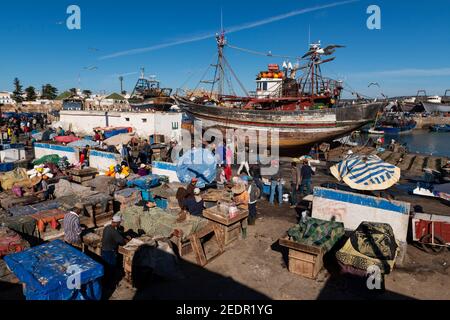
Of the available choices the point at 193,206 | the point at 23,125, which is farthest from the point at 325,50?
the point at 23,125

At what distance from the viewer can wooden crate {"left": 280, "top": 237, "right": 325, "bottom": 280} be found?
655 cm

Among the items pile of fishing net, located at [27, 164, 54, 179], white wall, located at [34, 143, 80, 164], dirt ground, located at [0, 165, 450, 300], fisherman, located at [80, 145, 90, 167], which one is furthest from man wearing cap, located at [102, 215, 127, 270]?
white wall, located at [34, 143, 80, 164]

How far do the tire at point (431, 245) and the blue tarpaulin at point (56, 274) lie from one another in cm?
816

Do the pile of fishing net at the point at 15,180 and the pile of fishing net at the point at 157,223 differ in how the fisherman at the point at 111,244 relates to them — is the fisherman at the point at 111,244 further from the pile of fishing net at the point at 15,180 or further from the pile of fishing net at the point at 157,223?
the pile of fishing net at the point at 15,180

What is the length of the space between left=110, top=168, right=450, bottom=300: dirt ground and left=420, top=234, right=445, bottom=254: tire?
5.7 inches

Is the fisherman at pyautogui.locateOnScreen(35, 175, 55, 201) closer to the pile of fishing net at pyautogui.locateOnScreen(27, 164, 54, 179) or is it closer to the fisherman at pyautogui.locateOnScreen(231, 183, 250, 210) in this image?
the pile of fishing net at pyautogui.locateOnScreen(27, 164, 54, 179)

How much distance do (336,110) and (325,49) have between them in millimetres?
8302

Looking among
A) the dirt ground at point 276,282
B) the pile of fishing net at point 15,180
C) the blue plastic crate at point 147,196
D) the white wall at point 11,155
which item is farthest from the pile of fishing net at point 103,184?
the white wall at point 11,155

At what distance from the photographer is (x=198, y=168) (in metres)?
12.3

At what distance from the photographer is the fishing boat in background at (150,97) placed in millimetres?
44562

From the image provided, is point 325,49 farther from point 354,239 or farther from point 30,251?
point 30,251

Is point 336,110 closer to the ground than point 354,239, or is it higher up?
higher up
